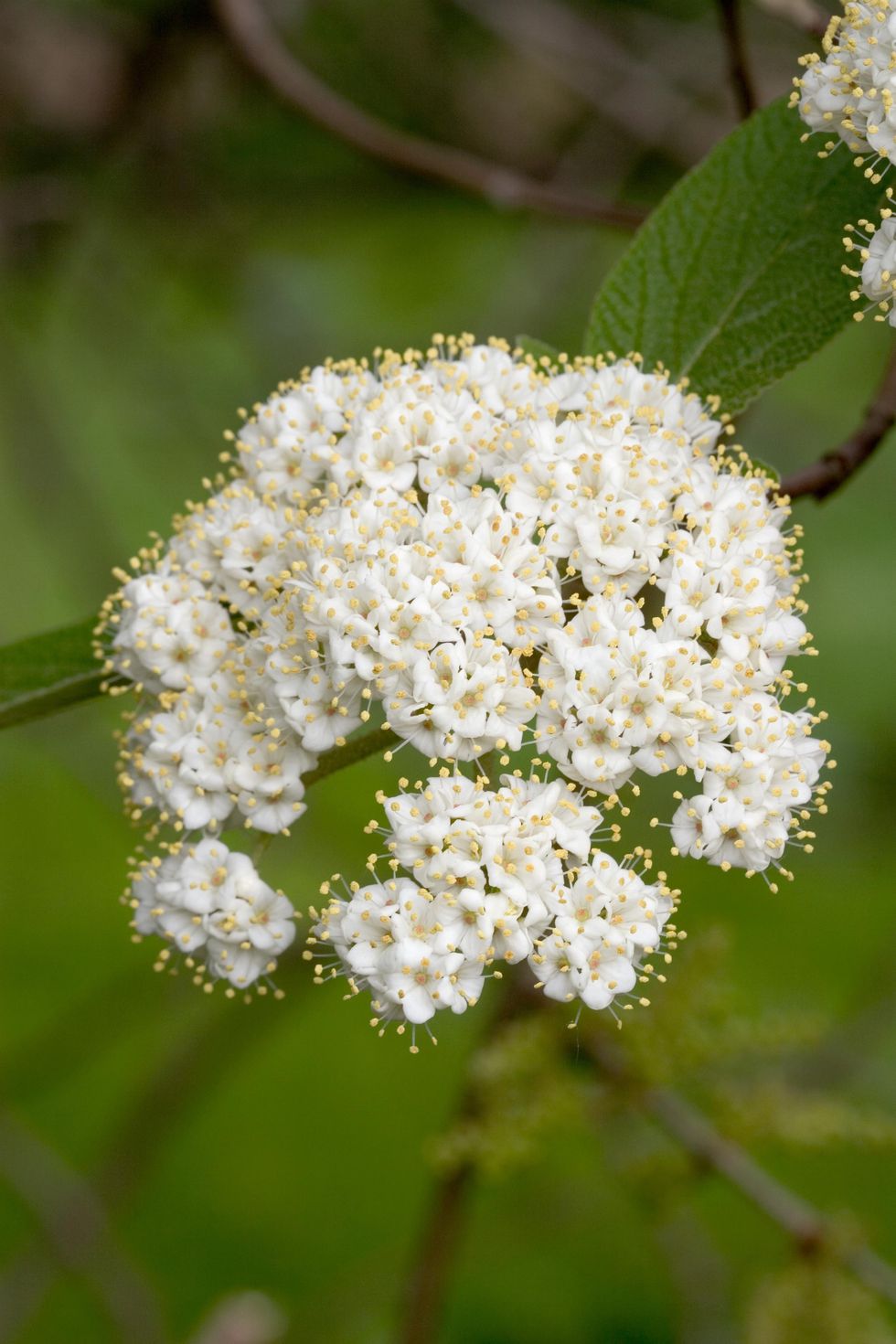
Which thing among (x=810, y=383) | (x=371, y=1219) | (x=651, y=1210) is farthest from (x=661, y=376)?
(x=810, y=383)

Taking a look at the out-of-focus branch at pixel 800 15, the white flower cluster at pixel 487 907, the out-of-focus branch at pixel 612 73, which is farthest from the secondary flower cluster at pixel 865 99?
the out-of-focus branch at pixel 612 73

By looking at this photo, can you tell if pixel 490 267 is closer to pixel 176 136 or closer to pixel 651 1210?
pixel 176 136

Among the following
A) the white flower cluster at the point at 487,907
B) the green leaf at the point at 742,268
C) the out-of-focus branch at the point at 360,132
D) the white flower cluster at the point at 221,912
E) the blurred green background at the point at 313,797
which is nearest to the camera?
the white flower cluster at the point at 487,907

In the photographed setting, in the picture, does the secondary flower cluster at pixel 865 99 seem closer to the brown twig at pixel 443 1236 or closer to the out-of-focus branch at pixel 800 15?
the out-of-focus branch at pixel 800 15

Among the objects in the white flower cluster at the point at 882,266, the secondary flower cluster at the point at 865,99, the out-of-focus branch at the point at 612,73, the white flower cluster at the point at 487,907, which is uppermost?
the out-of-focus branch at the point at 612,73

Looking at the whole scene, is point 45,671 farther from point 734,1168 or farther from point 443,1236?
point 734,1168

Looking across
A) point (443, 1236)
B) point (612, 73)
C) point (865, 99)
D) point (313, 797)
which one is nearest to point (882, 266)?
point (865, 99)

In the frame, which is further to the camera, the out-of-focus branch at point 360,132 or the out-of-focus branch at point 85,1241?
the out-of-focus branch at point 85,1241
